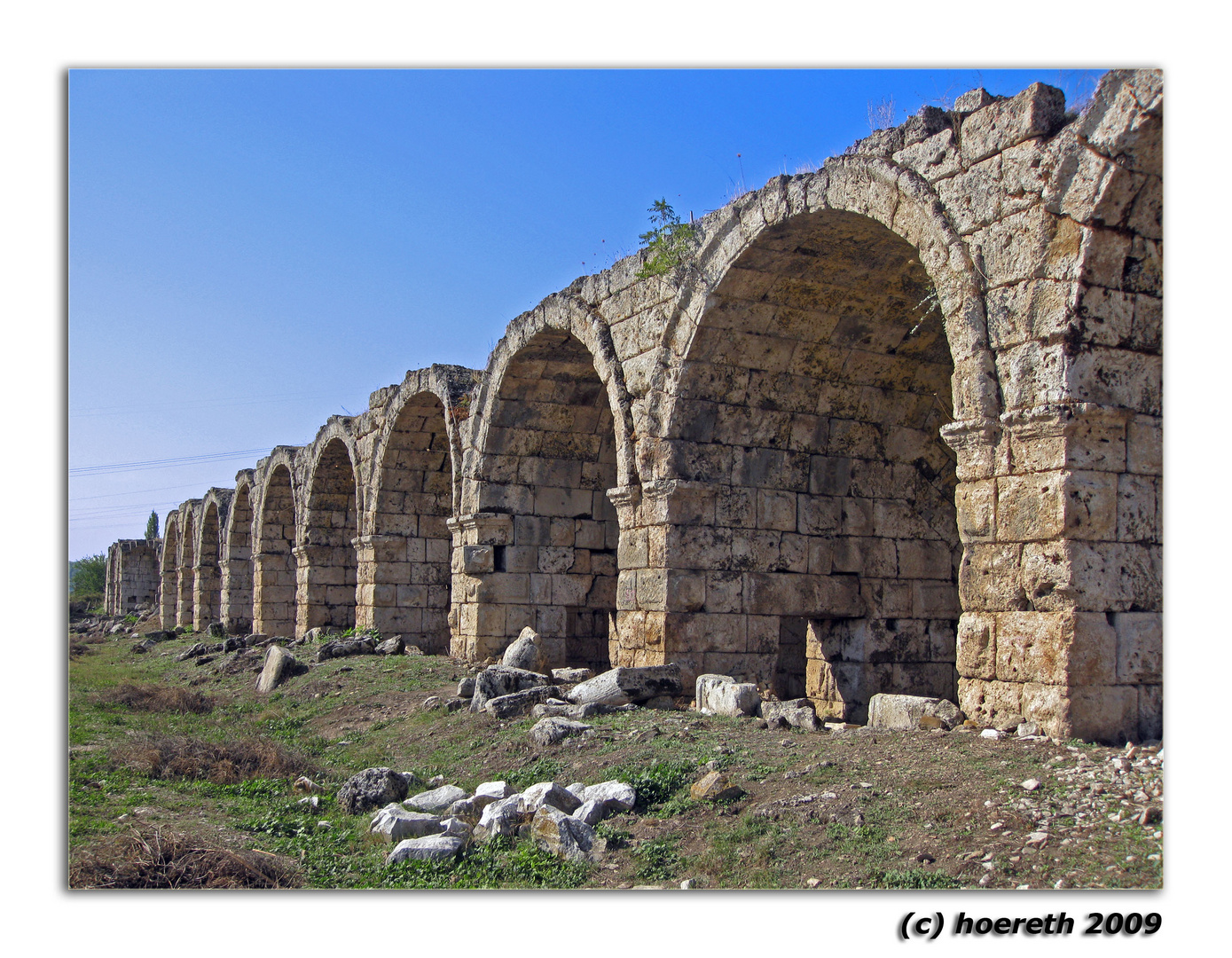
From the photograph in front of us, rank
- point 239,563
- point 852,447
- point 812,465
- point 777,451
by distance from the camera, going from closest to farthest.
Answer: point 777,451 → point 812,465 → point 852,447 → point 239,563

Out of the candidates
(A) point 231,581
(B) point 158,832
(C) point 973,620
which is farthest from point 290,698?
(A) point 231,581

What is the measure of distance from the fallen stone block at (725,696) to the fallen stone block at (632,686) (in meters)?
0.22

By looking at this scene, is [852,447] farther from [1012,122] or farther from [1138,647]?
[1138,647]

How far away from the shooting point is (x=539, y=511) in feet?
39.4

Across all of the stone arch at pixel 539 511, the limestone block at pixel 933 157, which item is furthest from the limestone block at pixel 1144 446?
the stone arch at pixel 539 511

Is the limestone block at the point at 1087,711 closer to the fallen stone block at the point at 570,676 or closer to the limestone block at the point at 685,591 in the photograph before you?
the limestone block at the point at 685,591

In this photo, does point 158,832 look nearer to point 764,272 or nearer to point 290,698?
point 764,272

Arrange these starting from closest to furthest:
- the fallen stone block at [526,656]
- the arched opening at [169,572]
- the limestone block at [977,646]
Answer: the limestone block at [977,646], the fallen stone block at [526,656], the arched opening at [169,572]

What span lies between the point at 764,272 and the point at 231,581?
1936cm

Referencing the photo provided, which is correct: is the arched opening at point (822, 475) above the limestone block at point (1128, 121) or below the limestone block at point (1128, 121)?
below

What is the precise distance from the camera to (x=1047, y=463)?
5.57m

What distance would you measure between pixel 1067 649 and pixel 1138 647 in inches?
17.9

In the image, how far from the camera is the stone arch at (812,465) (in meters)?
8.29

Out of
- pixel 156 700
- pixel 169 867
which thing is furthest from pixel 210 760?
pixel 156 700
